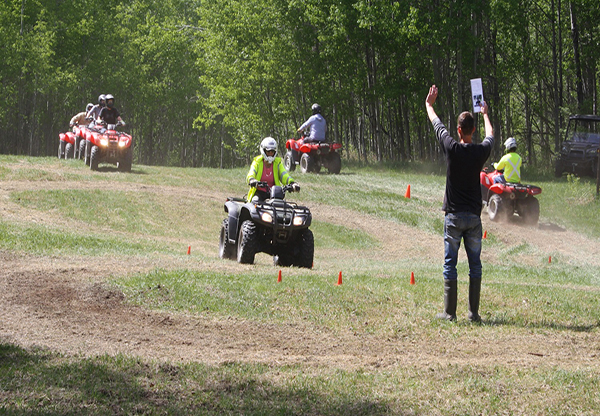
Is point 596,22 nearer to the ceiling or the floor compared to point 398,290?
nearer to the ceiling

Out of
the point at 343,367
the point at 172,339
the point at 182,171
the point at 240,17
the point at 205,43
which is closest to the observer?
the point at 343,367

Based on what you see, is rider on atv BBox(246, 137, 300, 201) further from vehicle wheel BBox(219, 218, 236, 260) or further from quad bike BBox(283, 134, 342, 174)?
quad bike BBox(283, 134, 342, 174)

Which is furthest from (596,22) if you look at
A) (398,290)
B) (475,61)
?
(398,290)

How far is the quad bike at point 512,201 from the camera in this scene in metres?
20.9

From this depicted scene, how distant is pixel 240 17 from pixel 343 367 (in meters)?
40.3

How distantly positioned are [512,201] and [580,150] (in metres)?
10.4

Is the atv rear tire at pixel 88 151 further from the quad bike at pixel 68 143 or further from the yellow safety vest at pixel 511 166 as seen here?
the yellow safety vest at pixel 511 166

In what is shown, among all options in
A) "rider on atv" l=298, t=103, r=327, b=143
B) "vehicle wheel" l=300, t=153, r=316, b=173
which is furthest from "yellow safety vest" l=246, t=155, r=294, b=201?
"vehicle wheel" l=300, t=153, r=316, b=173

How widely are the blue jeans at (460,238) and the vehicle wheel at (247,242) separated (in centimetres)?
499

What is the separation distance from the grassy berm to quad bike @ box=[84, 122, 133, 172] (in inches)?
Answer: 275

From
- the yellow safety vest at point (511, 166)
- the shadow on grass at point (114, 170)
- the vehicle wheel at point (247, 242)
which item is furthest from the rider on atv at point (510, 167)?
the shadow on grass at point (114, 170)

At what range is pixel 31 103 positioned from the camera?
58.9 m

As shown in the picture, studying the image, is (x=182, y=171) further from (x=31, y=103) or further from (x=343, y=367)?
(x=31, y=103)

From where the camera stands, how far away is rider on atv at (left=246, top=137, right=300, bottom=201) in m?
13.7
